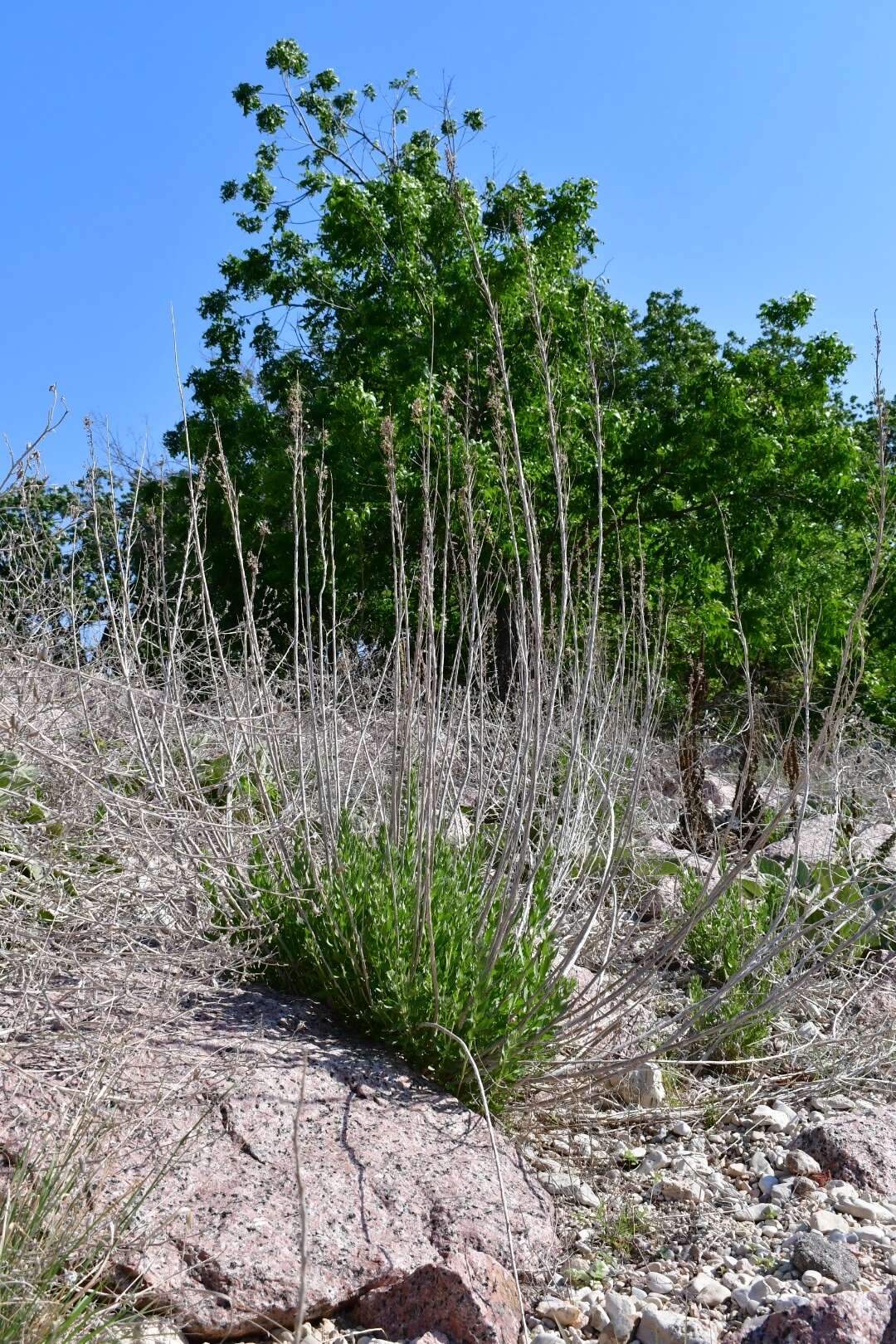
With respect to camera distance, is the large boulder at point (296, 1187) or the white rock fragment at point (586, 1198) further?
the white rock fragment at point (586, 1198)

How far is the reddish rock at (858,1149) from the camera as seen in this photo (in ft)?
10.6

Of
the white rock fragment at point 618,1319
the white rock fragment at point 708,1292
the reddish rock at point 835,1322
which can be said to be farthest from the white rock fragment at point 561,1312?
the reddish rock at point 835,1322

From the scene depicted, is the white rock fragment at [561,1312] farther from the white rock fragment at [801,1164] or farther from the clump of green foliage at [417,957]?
the white rock fragment at [801,1164]

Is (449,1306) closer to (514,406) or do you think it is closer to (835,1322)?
(835,1322)

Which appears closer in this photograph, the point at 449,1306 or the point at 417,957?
the point at 449,1306

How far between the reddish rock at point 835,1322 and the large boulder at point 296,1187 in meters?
0.58

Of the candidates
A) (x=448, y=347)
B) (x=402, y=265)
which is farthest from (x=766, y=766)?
(x=402, y=265)

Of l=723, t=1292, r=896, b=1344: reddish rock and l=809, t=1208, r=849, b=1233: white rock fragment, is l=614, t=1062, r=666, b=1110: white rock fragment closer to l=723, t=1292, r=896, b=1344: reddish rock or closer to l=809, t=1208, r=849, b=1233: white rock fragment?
l=809, t=1208, r=849, b=1233: white rock fragment

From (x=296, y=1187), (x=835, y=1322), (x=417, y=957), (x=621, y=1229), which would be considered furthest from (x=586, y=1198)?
(x=835, y=1322)

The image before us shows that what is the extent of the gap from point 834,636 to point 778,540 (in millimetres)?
1490

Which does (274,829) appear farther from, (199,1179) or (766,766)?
(766,766)

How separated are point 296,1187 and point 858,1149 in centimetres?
175

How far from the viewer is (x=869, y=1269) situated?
2.71 meters

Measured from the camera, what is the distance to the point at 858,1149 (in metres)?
3.30
